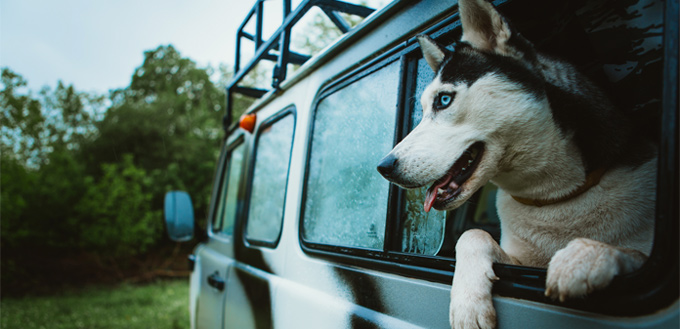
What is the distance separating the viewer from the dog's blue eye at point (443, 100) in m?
1.52

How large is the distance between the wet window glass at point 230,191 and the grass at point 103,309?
12.9ft

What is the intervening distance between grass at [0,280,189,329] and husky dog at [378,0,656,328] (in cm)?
657

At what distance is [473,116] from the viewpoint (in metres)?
1.48

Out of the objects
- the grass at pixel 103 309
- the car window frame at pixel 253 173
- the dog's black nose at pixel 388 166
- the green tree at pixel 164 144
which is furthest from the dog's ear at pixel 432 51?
the green tree at pixel 164 144

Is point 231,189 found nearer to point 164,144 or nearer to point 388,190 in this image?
point 388,190

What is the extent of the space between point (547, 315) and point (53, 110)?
18547mm

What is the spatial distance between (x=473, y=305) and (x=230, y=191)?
2.94 metres

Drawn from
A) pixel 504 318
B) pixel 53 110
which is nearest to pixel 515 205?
pixel 504 318

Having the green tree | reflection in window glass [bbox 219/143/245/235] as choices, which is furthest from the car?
the green tree

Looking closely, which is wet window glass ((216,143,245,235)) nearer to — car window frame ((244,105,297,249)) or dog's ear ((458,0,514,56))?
car window frame ((244,105,297,249))

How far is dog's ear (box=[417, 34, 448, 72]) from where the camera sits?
143 centimetres

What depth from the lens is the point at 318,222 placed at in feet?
A: 6.71

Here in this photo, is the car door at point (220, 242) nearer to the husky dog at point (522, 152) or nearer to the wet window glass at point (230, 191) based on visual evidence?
the wet window glass at point (230, 191)

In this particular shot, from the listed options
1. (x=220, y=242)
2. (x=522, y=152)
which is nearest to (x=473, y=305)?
(x=522, y=152)
